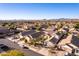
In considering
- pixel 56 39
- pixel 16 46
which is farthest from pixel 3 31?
pixel 56 39

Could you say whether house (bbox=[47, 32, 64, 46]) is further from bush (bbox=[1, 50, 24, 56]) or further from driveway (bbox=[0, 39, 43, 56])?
bush (bbox=[1, 50, 24, 56])

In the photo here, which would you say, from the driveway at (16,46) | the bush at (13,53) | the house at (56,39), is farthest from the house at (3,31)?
the house at (56,39)

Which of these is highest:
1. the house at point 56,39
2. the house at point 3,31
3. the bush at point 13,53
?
the house at point 3,31

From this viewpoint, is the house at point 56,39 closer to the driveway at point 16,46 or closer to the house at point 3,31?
the driveway at point 16,46

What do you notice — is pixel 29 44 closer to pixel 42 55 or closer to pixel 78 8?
pixel 42 55

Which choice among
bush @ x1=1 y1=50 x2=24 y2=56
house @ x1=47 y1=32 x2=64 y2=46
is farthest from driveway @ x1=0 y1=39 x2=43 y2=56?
house @ x1=47 y1=32 x2=64 y2=46

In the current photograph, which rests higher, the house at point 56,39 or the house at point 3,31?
the house at point 3,31

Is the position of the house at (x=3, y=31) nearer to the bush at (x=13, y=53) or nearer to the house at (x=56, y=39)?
the bush at (x=13, y=53)

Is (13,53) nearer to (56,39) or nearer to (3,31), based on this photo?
(3,31)

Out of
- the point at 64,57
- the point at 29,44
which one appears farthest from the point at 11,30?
the point at 64,57

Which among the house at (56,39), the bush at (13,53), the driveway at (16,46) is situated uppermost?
the house at (56,39)

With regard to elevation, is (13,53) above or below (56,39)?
below
